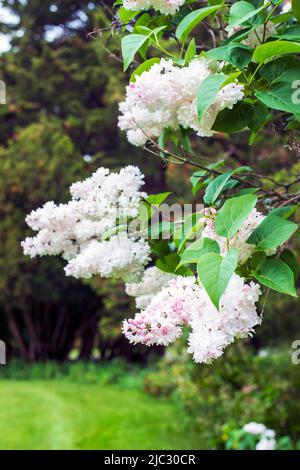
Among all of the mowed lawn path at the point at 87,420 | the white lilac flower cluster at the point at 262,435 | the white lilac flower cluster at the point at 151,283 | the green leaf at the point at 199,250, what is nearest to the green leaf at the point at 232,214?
the green leaf at the point at 199,250

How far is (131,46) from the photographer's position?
Result: 3.85ft

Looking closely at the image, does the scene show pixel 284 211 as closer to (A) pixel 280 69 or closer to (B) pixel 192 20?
(A) pixel 280 69

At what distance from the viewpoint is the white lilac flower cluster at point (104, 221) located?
1.38m

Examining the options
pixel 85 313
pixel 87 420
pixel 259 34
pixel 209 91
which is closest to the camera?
pixel 209 91

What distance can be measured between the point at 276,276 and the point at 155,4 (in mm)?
651

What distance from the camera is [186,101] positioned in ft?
4.09

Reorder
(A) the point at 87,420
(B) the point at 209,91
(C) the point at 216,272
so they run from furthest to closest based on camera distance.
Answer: (A) the point at 87,420
(B) the point at 209,91
(C) the point at 216,272

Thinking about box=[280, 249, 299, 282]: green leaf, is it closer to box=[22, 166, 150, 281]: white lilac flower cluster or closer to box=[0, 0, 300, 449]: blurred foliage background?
box=[22, 166, 150, 281]: white lilac flower cluster

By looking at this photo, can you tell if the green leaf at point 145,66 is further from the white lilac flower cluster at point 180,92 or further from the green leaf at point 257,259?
the green leaf at point 257,259

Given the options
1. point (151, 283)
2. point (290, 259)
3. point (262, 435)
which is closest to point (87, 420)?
point (262, 435)

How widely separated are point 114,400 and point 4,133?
4787 mm

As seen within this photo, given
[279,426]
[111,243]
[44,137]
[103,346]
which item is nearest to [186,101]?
[111,243]

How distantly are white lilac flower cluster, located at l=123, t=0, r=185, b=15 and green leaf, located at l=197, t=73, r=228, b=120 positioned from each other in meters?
0.35

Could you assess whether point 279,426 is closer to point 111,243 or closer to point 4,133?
point 111,243
